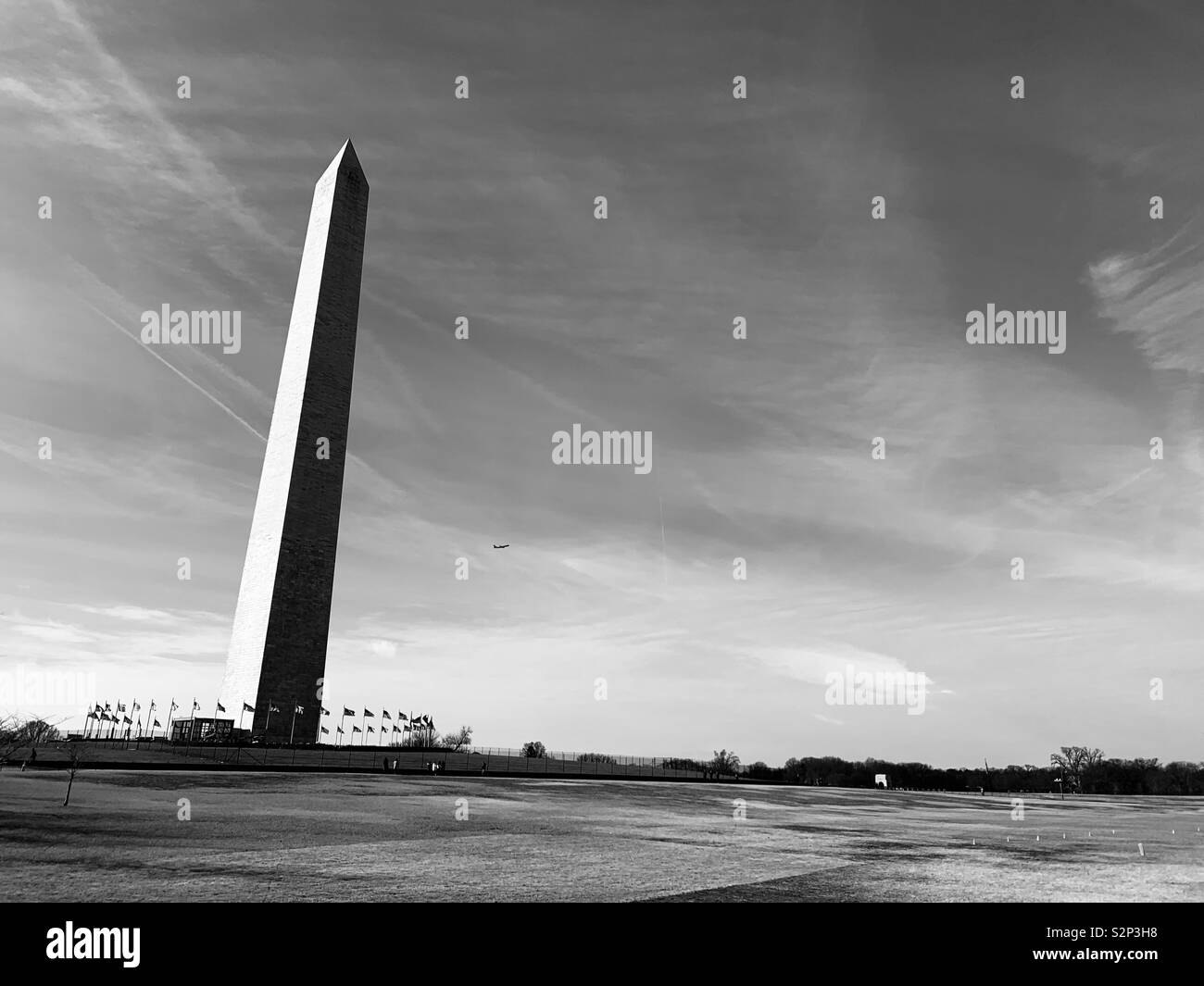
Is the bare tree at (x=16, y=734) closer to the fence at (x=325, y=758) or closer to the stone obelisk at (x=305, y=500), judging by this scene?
the fence at (x=325, y=758)

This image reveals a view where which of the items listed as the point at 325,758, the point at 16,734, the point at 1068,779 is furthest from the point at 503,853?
the point at 1068,779

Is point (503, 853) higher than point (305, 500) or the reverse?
the reverse

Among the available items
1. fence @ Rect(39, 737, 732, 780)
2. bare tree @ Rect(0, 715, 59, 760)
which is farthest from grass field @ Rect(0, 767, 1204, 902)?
fence @ Rect(39, 737, 732, 780)

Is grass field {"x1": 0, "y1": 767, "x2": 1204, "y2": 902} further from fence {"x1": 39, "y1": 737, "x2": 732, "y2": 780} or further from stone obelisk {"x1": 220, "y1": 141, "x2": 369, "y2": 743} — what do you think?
stone obelisk {"x1": 220, "y1": 141, "x2": 369, "y2": 743}

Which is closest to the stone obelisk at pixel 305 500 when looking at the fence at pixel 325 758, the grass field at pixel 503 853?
the fence at pixel 325 758

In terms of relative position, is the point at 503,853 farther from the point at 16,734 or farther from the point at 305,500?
the point at 305,500
